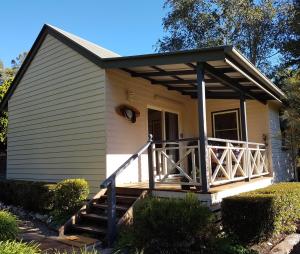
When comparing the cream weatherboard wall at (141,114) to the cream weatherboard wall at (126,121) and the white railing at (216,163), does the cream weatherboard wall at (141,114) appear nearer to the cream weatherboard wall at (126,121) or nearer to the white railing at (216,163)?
the cream weatherboard wall at (126,121)

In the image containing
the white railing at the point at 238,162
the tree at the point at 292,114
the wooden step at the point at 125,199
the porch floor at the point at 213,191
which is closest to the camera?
the porch floor at the point at 213,191

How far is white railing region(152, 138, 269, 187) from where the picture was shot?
25.0ft

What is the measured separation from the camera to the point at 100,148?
9023mm

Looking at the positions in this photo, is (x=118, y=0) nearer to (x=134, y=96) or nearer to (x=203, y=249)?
(x=134, y=96)

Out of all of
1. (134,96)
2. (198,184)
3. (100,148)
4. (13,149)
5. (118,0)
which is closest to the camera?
(198,184)

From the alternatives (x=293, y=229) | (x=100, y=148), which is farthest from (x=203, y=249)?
(x=100, y=148)

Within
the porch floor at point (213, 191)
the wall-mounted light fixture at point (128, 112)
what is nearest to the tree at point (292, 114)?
the porch floor at point (213, 191)

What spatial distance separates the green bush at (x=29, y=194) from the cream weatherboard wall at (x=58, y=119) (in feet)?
2.91

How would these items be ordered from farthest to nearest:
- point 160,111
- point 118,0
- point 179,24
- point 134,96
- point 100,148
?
1. point 179,24
2. point 118,0
3. point 160,111
4. point 134,96
5. point 100,148

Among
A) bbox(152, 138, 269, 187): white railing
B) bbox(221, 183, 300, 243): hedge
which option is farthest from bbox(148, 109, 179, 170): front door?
bbox(221, 183, 300, 243): hedge

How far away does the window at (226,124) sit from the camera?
479 inches

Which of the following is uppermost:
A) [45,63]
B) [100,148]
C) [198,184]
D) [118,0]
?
[118,0]

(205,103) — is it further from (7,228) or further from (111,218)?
(7,228)

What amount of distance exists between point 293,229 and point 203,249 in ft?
9.56
